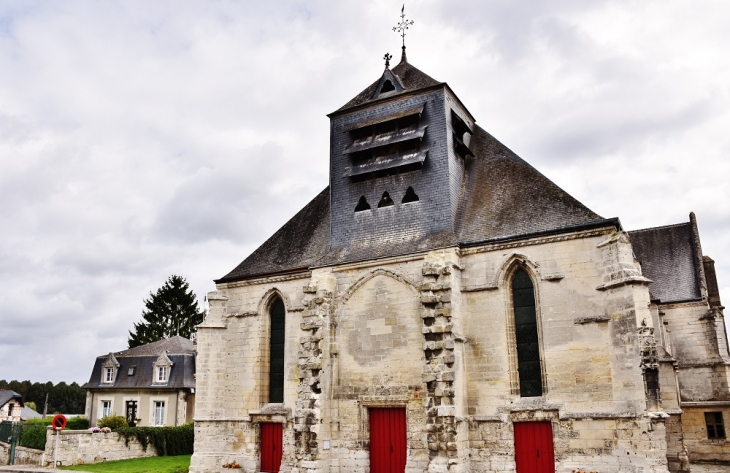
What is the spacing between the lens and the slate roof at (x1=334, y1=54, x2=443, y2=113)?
19.0m

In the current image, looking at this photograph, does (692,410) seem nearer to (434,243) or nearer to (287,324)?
(434,243)

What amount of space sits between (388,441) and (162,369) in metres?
17.4

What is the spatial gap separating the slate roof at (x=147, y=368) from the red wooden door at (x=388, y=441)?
51.1 ft

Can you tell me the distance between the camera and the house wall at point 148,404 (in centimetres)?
2866

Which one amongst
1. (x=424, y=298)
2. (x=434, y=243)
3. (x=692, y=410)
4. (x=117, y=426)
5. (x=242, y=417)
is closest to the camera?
(x=424, y=298)

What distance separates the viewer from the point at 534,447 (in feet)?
46.8

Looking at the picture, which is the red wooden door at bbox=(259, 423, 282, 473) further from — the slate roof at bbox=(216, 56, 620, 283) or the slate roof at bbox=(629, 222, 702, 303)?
the slate roof at bbox=(629, 222, 702, 303)

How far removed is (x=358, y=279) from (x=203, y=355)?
6043 mm

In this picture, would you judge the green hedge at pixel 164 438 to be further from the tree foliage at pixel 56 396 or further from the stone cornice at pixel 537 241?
the tree foliage at pixel 56 396

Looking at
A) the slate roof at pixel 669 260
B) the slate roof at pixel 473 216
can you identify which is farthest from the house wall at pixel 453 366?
the slate roof at pixel 669 260

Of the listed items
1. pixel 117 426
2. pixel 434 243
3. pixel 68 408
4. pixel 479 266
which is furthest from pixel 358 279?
pixel 68 408

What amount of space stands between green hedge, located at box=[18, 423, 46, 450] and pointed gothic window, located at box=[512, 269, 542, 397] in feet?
57.7

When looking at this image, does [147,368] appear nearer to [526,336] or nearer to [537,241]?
[526,336]

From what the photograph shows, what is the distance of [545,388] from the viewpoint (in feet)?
47.4
